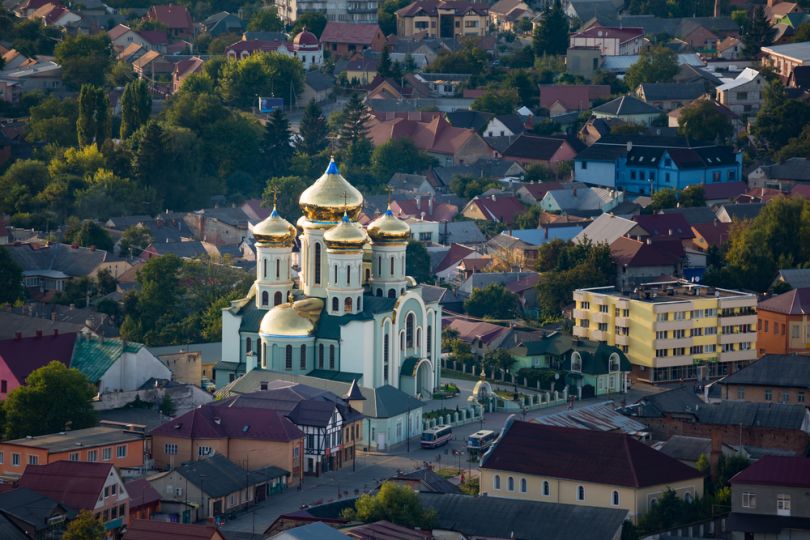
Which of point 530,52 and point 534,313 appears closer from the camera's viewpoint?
point 534,313

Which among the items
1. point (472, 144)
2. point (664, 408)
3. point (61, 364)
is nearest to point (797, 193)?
point (472, 144)

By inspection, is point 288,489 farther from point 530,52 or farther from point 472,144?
point 530,52

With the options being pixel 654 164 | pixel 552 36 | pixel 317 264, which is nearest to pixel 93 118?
pixel 654 164

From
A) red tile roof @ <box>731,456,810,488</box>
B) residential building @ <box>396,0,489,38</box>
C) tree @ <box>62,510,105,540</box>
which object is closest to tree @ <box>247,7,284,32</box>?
residential building @ <box>396,0,489,38</box>

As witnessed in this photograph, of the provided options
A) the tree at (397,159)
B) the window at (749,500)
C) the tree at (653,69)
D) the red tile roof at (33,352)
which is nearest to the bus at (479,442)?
the window at (749,500)

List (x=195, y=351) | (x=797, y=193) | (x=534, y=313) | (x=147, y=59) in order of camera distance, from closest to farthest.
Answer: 1. (x=195, y=351)
2. (x=534, y=313)
3. (x=797, y=193)
4. (x=147, y=59)

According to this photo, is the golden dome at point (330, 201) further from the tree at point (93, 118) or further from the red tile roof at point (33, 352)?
the tree at point (93, 118)
